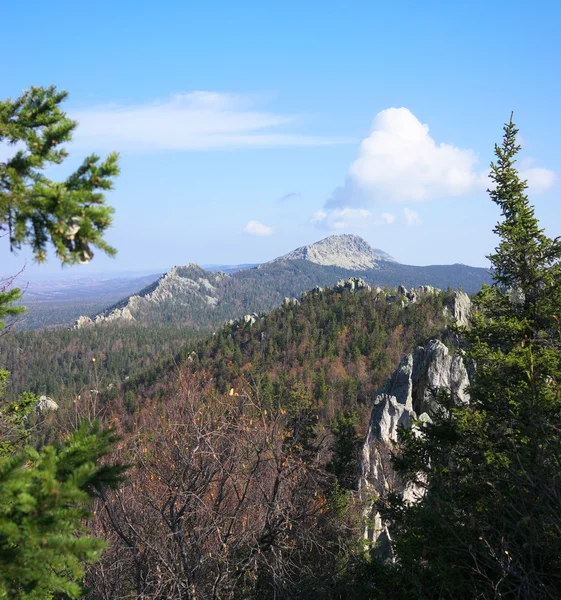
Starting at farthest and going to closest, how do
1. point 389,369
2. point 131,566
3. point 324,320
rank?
point 324,320, point 389,369, point 131,566

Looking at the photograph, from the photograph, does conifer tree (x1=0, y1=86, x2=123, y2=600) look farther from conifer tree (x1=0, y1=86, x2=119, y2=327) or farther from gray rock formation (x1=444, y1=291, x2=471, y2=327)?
gray rock formation (x1=444, y1=291, x2=471, y2=327)

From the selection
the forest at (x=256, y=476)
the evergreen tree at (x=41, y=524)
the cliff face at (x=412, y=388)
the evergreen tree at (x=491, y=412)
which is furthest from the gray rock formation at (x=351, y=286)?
the evergreen tree at (x=41, y=524)

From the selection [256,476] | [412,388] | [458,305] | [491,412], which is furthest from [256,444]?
[458,305]

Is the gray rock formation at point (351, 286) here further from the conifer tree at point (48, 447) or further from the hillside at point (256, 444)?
the conifer tree at point (48, 447)

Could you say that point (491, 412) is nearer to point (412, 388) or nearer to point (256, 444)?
point (256, 444)

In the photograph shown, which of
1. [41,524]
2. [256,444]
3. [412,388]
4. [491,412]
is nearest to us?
[41,524]

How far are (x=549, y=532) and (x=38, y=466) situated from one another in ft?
Result: 16.5

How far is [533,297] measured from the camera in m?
Answer: 9.81

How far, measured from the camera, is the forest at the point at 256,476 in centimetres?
280

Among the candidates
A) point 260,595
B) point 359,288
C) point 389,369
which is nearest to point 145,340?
point 359,288

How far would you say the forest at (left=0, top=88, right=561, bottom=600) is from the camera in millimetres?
2803

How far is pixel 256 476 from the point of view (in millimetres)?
6887

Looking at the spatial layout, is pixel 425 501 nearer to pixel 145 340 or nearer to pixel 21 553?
pixel 21 553

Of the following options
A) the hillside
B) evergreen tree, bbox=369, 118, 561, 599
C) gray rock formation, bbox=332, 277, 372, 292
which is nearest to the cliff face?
the hillside
